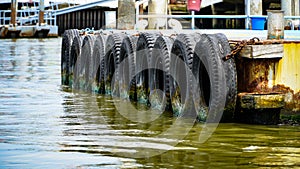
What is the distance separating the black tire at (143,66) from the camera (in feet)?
56.9

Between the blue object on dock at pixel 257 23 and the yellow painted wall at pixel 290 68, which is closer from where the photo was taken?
the yellow painted wall at pixel 290 68

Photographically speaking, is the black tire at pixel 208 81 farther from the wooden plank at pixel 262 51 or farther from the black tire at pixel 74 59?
the black tire at pixel 74 59

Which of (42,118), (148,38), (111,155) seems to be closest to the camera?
(111,155)

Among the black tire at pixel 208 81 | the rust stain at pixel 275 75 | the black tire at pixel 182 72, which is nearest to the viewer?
the black tire at pixel 208 81

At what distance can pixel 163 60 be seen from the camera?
16438 millimetres

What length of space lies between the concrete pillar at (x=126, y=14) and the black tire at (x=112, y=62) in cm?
128

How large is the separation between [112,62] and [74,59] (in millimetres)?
3166

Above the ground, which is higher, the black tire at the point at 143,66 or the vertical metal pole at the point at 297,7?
the vertical metal pole at the point at 297,7

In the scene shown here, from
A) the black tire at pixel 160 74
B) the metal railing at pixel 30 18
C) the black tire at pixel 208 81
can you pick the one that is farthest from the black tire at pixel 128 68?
the metal railing at pixel 30 18

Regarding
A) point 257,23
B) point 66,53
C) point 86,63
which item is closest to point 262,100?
point 257,23

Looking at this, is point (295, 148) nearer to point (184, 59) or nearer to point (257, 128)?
point (257, 128)

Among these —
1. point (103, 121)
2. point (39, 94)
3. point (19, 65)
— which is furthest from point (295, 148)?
point (19, 65)

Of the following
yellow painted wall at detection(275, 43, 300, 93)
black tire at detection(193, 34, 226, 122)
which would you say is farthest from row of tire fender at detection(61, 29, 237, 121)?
yellow painted wall at detection(275, 43, 300, 93)

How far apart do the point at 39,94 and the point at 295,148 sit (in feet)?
30.3
